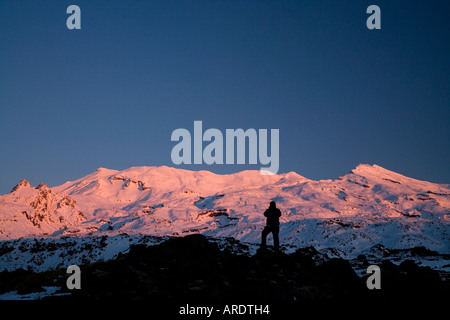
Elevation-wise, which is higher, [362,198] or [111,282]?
[111,282]

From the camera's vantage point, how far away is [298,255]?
13609mm

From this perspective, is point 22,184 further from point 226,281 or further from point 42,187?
point 226,281

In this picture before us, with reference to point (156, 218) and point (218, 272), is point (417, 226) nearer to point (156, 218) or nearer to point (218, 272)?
point (218, 272)

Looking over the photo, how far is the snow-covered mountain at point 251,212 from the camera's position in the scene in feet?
185

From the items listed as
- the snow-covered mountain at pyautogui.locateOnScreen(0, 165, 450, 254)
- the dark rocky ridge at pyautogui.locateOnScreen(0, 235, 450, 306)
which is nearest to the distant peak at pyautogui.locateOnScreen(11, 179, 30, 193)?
the snow-covered mountain at pyautogui.locateOnScreen(0, 165, 450, 254)

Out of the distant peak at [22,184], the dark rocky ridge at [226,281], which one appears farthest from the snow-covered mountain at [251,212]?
the dark rocky ridge at [226,281]

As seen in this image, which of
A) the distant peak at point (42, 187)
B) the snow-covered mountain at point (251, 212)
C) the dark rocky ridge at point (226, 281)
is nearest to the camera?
the dark rocky ridge at point (226, 281)

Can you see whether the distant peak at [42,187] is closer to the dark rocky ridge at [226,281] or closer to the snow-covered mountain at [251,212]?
the snow-covered mountain at [251,212]

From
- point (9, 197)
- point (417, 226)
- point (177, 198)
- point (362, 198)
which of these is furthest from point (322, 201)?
point (9, 197)

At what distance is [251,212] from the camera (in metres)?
116

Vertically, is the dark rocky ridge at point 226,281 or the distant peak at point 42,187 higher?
the dark rocky ridge at point 226,281

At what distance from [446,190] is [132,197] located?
151 m

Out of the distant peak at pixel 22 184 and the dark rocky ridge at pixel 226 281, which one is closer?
the dark rocky ridge at pixel 226 281
